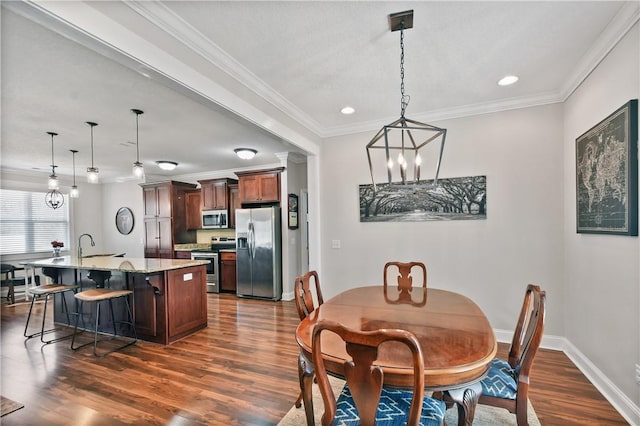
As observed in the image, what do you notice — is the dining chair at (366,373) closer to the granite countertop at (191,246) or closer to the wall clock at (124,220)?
the granite countertop at (191,246)

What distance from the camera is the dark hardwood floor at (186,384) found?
200 cm

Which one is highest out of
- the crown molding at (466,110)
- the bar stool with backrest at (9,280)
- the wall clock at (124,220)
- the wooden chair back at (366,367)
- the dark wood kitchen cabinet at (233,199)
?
the crown molding at (466,110)

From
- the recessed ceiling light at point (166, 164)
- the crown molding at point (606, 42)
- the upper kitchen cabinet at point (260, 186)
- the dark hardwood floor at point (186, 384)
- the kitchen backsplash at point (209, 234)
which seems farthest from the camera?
the kitchen backsplash at point (209, 234)

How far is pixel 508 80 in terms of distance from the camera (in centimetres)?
267

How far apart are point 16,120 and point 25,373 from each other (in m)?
2.87

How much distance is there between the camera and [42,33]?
192cm

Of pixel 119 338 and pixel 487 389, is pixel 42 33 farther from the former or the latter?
pixel 487 389

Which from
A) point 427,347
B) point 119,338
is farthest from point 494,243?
point 119,338

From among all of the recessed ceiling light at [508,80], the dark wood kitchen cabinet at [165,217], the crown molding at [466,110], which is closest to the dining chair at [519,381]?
the recessed ceiling light at [508,80]

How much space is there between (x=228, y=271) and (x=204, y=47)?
4625mm

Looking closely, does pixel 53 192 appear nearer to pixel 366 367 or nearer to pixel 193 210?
pixel 193 210

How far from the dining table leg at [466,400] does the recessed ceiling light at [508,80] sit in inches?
104

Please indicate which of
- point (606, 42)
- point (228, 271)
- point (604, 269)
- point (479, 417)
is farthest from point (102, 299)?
point (606, 42)

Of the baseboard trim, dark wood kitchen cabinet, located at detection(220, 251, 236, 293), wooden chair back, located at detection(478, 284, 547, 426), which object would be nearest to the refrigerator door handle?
dark wood kitchen cabinet, located at detection(220, 251, 236, 293)
